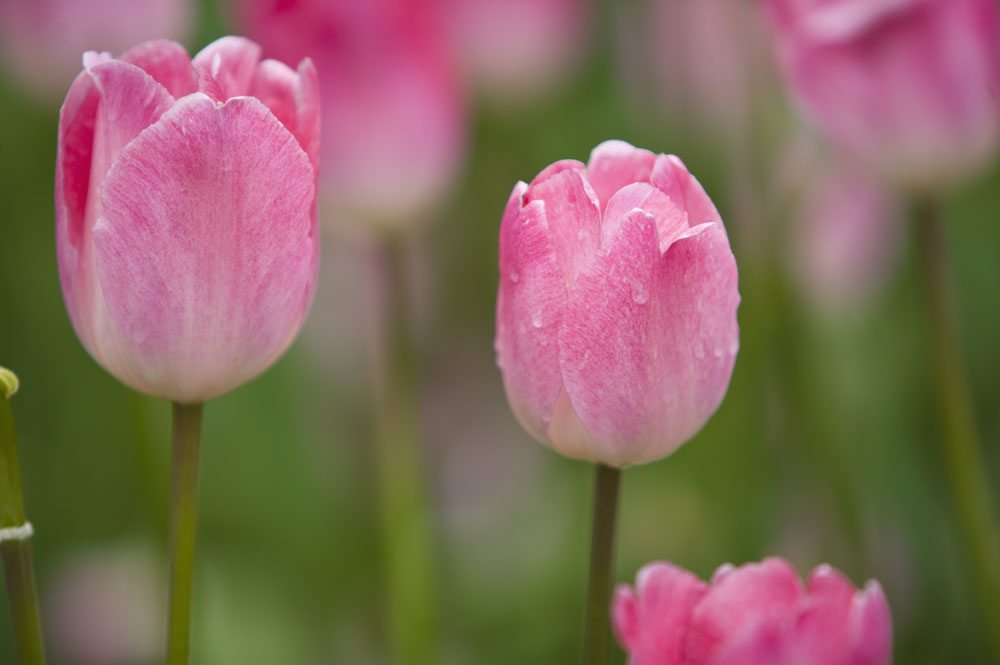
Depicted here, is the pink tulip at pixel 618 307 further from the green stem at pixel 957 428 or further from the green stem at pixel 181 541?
the green stem at pixel 957 428

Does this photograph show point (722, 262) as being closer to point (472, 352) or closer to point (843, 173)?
point (843, 173)

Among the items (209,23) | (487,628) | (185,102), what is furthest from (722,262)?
(209,23)

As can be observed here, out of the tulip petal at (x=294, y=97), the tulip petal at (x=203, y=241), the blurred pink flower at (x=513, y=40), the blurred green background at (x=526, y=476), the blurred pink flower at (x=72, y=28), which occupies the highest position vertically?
the blurred pink flower at (x=513, y=40)

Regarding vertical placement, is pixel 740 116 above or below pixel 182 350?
above

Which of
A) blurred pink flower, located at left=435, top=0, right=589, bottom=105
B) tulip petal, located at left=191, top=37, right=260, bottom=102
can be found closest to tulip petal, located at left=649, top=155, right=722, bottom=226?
tulip petal, located at left=191, top=37, right=260, bottom=102

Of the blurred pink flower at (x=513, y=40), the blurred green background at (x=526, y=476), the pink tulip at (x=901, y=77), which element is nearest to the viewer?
the pink tulip at (x=901, y=77)

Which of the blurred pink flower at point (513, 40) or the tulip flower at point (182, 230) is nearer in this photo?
the tulip flower at point (182, 230)

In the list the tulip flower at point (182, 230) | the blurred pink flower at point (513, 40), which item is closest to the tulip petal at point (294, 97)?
the tulip flower at point (182, 230)

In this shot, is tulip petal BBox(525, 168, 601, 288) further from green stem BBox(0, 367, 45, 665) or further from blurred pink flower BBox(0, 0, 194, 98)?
blurred pink flower BBox(0, 0, 194, 98)
